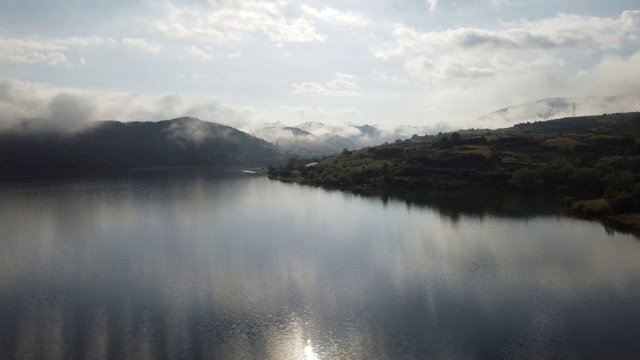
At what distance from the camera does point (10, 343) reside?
4481 centimetres

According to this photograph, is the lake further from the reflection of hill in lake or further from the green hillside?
the green hillside

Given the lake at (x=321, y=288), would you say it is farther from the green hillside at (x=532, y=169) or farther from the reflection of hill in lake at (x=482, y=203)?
the green hillside at (x=532, y=169)

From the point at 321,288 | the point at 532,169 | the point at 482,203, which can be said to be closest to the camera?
the point at 321,288

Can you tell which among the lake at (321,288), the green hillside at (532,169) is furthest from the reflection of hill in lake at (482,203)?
the green hillside at (532,169)

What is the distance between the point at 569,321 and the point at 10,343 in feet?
195

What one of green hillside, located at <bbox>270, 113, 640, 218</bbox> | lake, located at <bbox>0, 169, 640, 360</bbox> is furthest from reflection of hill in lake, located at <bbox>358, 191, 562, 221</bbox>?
green hillside, located at <bbox>270, 113, 640, 218</bbox>

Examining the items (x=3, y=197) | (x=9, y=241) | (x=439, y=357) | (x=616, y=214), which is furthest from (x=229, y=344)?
(x=3, y=197)

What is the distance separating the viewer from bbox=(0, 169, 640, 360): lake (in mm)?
44625

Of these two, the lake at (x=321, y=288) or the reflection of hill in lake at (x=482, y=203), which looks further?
the reflection of hill in lake at (x=482, y=203)

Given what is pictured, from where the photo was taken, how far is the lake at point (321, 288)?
44.6 m

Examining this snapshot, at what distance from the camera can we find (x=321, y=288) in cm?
6081

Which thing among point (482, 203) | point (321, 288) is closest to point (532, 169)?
point (482, 203)

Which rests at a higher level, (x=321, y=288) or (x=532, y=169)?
(x=532, y=169)

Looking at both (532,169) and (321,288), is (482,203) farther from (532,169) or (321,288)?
(321,288)
